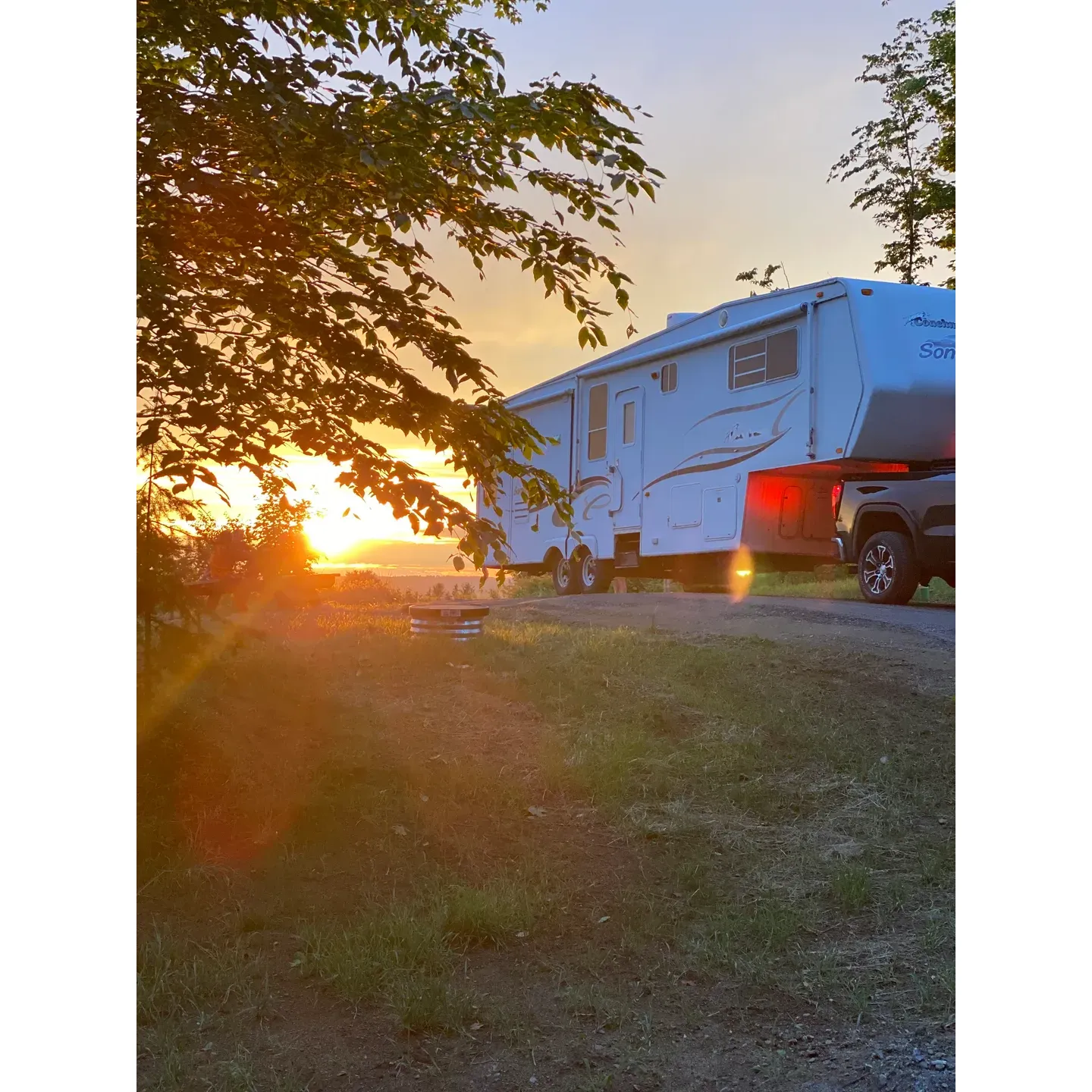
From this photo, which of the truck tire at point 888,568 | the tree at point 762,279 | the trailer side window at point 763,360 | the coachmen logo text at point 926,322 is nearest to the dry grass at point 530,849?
the truck tire at point 888,568

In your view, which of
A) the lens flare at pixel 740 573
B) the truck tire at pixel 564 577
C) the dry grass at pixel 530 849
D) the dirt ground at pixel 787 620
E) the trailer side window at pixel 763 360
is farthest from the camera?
the truck tire at pixel 564 577

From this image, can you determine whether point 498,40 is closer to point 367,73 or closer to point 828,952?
point 367,73

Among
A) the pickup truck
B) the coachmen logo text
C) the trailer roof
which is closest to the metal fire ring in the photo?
the trailer roof

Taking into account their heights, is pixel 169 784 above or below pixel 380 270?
below

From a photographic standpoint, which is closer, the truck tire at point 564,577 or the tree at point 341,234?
the tree at point 341,234

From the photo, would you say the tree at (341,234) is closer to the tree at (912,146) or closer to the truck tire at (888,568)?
the tree at (912,146)

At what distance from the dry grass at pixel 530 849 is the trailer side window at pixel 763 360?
11.7 feet

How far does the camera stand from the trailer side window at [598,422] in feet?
38.7

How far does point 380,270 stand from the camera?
15.5 ft

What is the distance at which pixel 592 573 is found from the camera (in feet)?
40.2

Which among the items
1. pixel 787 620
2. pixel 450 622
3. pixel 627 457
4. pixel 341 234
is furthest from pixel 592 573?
pixel 341 234
